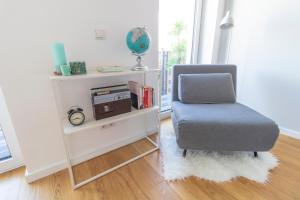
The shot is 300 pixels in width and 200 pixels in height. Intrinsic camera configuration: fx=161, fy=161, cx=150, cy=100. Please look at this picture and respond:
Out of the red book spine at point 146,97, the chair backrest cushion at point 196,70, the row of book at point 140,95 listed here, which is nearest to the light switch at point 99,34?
the row of book at point 140,95

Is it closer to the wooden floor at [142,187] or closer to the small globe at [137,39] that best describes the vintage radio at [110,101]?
the small globe at [137,39]

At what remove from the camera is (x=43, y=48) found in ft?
3.92

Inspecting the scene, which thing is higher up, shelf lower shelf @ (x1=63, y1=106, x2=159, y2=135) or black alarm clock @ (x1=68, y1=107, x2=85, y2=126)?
black alarm clock @ (x1=68, y1=107, x2=85, y2=126)

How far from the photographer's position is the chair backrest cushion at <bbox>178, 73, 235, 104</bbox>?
177 centimetres

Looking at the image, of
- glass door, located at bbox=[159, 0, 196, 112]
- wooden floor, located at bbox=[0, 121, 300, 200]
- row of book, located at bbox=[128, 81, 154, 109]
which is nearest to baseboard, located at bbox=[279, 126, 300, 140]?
wooden floor, located at bbox=[0, 121, 300, 200]

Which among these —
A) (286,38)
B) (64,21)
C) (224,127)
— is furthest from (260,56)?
(64,21)

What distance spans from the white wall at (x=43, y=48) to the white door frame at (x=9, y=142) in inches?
9.9

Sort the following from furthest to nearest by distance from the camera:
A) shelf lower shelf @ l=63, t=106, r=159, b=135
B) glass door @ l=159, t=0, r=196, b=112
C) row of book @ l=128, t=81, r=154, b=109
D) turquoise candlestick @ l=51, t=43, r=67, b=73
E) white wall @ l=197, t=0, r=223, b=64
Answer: white wall @ l=197, t=0, r=223, b=64, glass door @ l=159, t=0, r=196, b=112, row of book @ l=128, t=81, r=154, b=109, shelf lower shelf @ l=63, t=106, r=159, b=135, turquoise candlestick @ l=51, t=43, r=67, b=73

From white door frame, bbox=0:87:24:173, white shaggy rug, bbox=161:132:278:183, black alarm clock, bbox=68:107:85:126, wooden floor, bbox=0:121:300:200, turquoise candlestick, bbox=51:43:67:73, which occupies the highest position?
turquoise candlestick, bbox=51:43:67:73

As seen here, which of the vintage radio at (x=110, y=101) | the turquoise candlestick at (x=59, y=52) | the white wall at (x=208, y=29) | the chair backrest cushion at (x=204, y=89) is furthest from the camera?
the white wall at (x=208, y=29)

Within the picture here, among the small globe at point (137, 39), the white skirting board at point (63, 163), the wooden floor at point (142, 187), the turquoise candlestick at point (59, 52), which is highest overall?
the small globe at point (137, 39)

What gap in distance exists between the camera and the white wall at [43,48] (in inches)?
43.1

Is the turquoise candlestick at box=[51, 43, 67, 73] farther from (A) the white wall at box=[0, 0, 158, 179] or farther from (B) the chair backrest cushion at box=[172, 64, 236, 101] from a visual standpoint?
(B) the chair backrest cushion at box=[172, 64, 236, 101]

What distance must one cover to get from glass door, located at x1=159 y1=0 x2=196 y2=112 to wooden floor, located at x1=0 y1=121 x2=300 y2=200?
122cm
